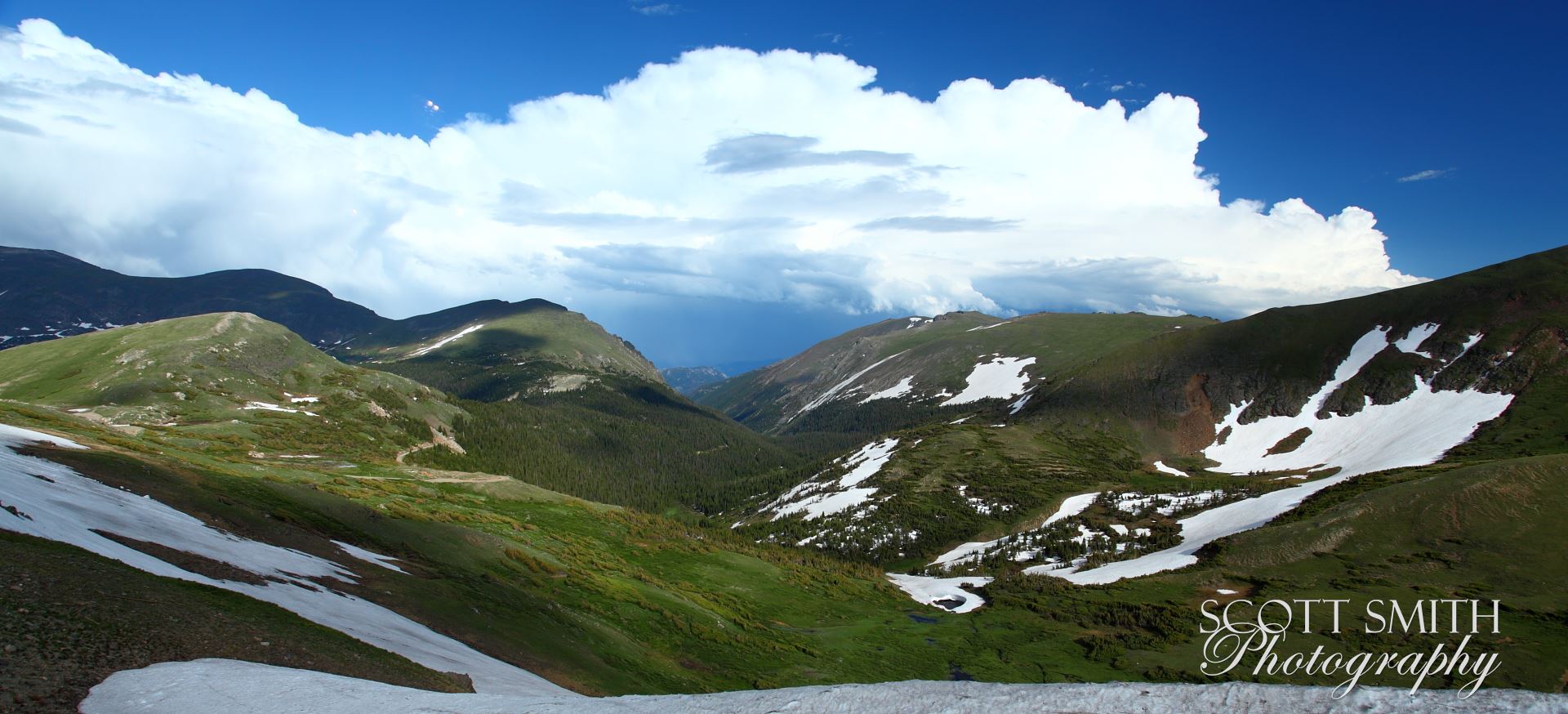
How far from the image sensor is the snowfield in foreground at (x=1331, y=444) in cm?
10788

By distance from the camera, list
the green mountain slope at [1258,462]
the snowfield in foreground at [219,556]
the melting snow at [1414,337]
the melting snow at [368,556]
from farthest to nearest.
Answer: the melting snow at [1414,337]
the green mountain slope at [1258,462]
the melting snow at [368,556]
the snowfield in foreground at [219,556]

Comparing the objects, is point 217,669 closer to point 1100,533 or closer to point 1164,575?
point 1164,575

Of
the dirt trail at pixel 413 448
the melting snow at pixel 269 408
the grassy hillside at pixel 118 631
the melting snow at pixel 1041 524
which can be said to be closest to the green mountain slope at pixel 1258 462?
the melting snow at pixel 1041 524

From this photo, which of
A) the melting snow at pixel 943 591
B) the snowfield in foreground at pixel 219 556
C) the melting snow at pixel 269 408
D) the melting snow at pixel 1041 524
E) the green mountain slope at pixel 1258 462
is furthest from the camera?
the melting snow at pixel 269 408

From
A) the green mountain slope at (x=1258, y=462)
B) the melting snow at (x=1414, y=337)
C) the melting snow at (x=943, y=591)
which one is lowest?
the melting snow at (x=943, y=591)

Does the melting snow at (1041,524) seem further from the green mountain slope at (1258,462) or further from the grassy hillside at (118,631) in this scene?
the grassy hillside at (118,631)

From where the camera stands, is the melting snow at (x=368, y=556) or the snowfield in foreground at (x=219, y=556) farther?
the melting snow at (x=368, y=556)

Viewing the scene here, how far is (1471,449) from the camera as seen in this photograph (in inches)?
5374

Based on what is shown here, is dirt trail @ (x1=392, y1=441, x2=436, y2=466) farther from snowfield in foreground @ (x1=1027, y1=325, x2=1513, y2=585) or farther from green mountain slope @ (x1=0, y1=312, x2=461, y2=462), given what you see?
snowfield in foreground @ (x1=1027, y1=325, x2=1513, y2=585)

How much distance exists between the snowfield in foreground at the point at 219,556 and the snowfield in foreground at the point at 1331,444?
9535 cm

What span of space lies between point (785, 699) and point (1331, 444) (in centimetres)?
21593

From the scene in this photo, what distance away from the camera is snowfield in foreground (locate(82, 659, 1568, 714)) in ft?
31.7

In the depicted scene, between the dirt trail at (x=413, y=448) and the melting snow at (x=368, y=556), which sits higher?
the dirt trail at (x=413, y=448)

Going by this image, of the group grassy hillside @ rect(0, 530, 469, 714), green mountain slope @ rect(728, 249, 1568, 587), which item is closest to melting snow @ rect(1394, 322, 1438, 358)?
green mountain slope @ rect(728, 249, 1568, 587)
